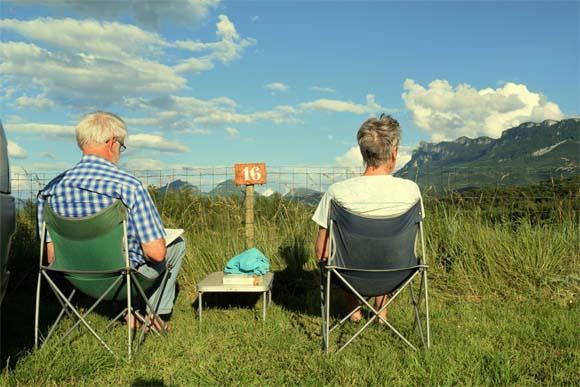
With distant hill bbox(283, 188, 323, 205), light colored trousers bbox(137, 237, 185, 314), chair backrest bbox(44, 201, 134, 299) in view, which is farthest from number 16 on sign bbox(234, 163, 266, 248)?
chair backrest bbox(44, 201, 134, 299)

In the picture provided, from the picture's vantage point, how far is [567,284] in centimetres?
446

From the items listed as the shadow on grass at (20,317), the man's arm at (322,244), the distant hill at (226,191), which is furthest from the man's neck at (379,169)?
the distant hill at (226,191)

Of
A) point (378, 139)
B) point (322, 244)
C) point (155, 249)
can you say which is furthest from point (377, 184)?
point (155, 249)

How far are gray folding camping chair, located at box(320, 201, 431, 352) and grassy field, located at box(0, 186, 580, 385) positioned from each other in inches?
14.2

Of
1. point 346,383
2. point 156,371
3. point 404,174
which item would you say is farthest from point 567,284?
point 156,371

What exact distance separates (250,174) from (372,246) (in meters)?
2.39

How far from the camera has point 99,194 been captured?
118 inches

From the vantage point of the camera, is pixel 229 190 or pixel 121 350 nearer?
pixel 121 350

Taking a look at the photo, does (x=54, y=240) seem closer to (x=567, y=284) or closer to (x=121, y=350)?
(x=121, y=350)

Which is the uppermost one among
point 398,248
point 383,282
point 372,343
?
point 398,248

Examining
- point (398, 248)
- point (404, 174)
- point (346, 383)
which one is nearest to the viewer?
point (346, 383)

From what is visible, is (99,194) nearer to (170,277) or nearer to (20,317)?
(170,277)

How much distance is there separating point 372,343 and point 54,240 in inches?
82.9

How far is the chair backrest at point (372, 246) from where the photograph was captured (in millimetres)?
3014
